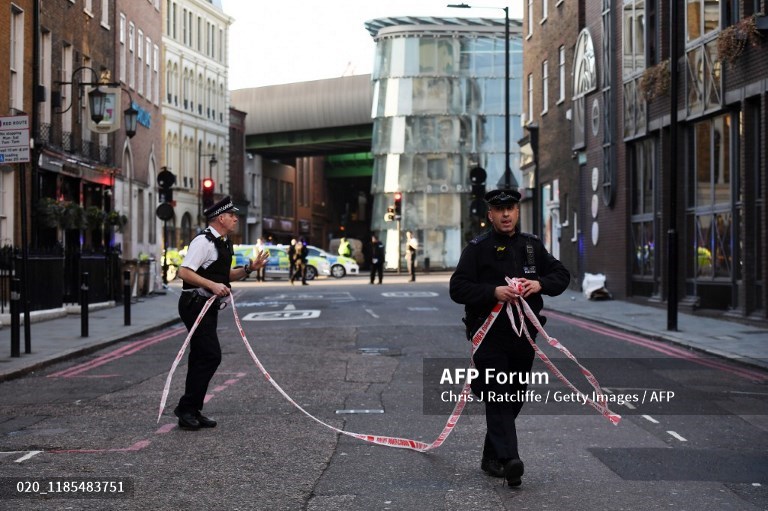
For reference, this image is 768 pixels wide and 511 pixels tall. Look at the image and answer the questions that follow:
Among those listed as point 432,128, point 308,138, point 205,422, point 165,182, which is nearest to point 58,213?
point 165,182

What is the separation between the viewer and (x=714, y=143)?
2370cm

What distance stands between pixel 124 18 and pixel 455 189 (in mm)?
35872

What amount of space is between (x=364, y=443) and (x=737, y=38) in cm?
1483

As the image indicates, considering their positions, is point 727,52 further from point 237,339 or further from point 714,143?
point 237,339

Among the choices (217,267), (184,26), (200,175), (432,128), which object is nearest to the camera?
(217,267)

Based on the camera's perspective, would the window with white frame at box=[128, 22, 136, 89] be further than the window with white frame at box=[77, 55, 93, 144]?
Yes

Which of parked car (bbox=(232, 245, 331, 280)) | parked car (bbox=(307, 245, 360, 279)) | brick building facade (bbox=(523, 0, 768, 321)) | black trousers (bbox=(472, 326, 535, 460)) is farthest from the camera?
parked car (bbox=(307, 245, 360, 279))

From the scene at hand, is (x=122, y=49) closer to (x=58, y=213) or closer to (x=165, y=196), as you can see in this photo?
(x=165, y=196)

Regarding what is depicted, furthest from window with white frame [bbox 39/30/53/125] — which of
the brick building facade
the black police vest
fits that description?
the black police vest

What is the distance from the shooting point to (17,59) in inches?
1044

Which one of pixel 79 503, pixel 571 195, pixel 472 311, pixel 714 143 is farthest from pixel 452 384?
pixel 571 195

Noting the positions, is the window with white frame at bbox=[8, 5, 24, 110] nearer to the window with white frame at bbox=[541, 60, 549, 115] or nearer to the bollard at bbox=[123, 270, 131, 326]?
the bollard at bbox=[123, 270, 131, 326]

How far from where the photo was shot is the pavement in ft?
50.5

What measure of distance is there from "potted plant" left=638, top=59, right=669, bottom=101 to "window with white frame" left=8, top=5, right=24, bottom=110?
14.2 m
